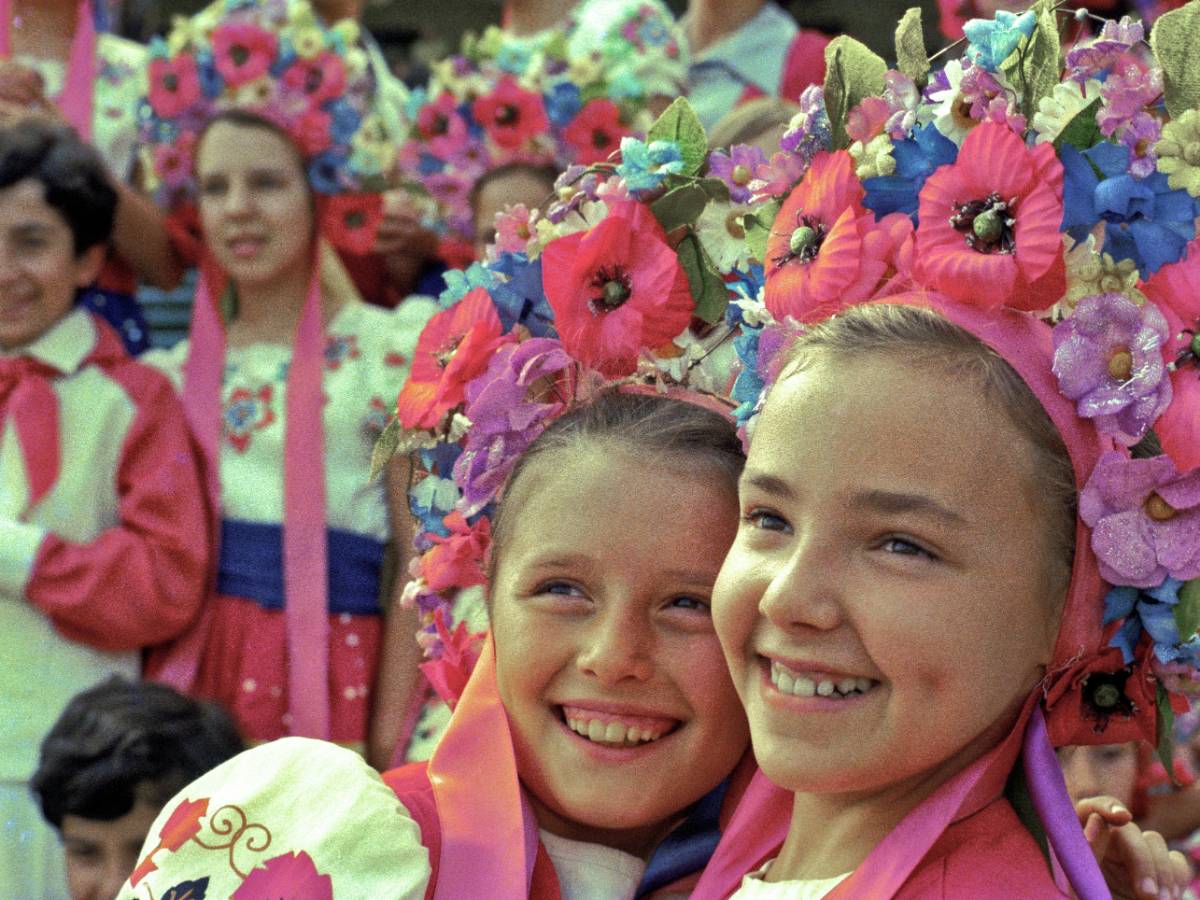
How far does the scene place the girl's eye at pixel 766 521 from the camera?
6.29 ft

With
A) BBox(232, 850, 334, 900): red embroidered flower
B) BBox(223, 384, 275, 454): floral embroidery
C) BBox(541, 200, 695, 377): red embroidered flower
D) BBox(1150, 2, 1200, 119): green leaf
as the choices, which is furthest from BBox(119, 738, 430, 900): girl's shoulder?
BBox(223, 384, 275, 454): floral embroidery

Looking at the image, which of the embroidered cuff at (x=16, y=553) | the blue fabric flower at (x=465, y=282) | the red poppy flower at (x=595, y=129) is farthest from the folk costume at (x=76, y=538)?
the blue fabric flower at (x=465, y=282)

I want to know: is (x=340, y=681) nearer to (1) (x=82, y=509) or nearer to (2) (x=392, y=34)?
(1) (x=82, y=509)

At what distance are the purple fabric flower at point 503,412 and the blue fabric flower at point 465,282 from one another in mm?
135

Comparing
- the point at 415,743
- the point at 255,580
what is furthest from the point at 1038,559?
the point at 255,580

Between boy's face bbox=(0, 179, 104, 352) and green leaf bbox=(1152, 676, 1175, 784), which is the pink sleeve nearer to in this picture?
boy's face bbox=(0, 179, 104, 352)

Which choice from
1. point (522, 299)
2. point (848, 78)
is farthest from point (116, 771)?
point (848, 78)

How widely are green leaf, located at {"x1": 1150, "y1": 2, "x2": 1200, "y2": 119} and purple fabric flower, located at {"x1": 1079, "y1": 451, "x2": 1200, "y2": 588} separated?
39 cm

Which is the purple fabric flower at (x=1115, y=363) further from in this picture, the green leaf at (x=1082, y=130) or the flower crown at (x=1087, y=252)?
the green leaf at (x=1082, y=130)

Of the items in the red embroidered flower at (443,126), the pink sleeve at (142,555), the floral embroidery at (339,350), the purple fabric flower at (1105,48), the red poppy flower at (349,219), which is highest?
the purple fabric flower at (1105,48)

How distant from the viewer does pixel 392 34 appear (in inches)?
299

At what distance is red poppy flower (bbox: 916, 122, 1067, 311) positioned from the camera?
1.92m

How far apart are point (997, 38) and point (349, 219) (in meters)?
2.77

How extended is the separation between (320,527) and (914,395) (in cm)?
243
